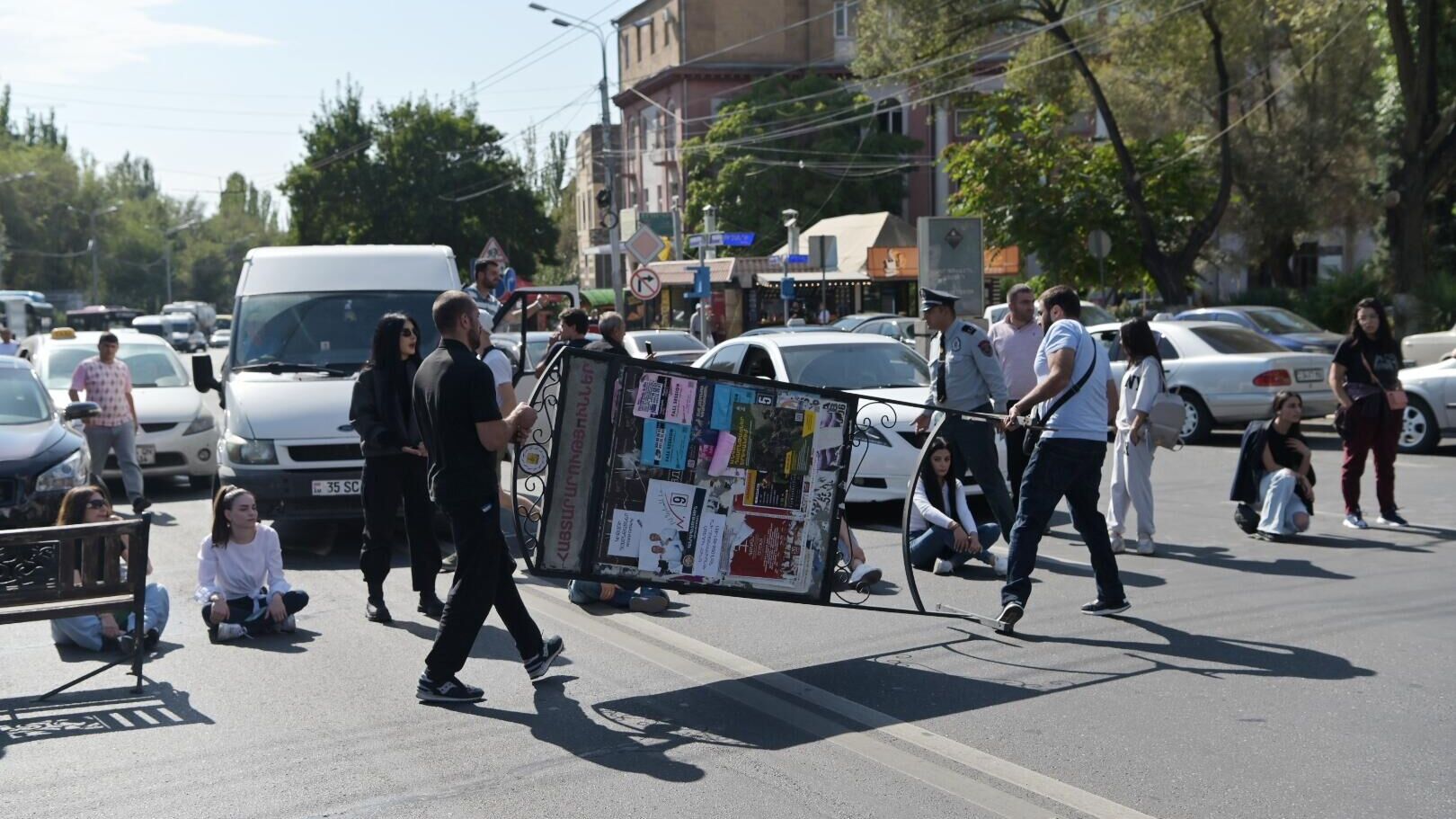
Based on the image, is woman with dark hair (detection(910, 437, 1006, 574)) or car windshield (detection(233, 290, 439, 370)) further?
car windshield (detection(233, 290, 439, 370))

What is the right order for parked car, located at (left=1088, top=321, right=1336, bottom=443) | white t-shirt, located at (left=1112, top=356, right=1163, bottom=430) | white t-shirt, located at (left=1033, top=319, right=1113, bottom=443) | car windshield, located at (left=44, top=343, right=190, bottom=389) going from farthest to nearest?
parked car, located at (left=1088, top=321, right=1336, bottom=443) < car windshield, located at (left=44, top=343, right=190, bottom=389) < white t-shirt, located at (left=1112, top=356, right=1163, bottom=430) < white t-shirt, located at (left=1033, top=319, right=1113, bottom=443)

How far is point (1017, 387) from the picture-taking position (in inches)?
451

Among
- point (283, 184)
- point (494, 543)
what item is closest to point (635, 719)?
point (494, 543)

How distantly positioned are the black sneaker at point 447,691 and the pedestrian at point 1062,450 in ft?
9.20

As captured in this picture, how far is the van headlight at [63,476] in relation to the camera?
10.3 m

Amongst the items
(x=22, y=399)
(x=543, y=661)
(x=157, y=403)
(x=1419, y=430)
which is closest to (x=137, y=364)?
(x=157, y=403)

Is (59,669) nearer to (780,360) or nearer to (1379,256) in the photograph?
(780,360)

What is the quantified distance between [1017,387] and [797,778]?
6.36 meters

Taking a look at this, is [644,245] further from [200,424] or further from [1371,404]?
[1371,404]

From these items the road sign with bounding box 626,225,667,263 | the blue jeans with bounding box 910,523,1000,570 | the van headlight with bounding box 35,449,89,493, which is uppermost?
the road sign with bounding box 626,225,667,263

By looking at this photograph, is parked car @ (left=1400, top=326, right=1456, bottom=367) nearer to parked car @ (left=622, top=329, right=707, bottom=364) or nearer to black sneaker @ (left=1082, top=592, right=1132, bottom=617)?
parked car @ (left=622, top=329, right=707, bottom=364)

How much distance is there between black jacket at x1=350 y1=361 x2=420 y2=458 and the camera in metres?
8.95

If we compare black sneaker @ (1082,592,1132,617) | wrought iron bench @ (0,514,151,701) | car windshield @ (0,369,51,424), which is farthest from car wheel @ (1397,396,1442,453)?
wrought iron bench @ (0,514,151,701)

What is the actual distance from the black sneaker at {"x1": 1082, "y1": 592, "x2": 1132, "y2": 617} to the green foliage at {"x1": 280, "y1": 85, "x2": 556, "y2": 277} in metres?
58.3
